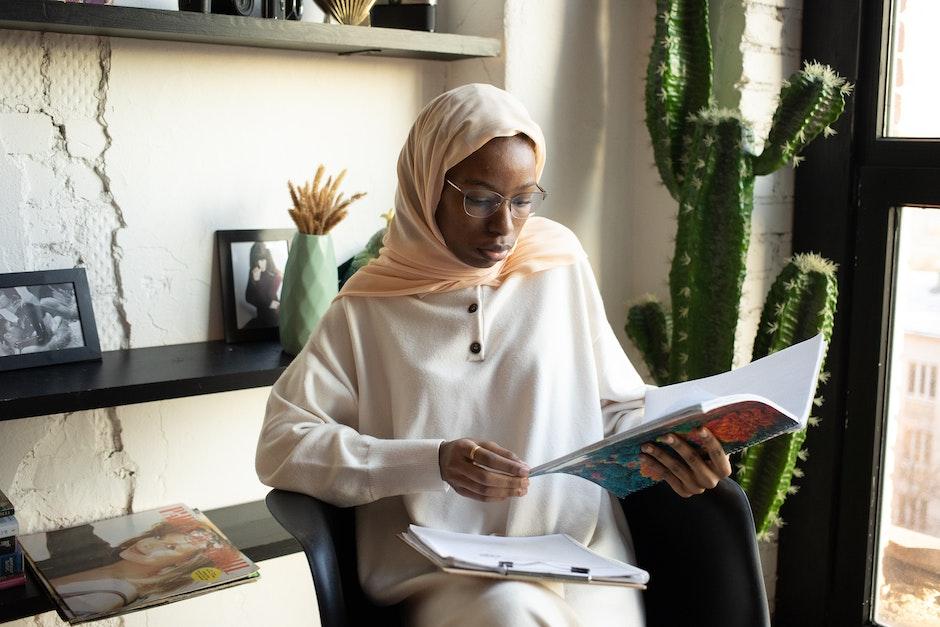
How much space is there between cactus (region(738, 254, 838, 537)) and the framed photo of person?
1046 mm

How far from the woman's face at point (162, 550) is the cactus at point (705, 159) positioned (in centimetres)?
106

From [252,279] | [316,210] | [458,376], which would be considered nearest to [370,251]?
[316,210]

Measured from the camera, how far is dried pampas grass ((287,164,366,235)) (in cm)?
210

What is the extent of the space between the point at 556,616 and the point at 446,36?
130 centimetres

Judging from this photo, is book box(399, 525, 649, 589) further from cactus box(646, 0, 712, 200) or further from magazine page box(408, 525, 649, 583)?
cactus box(646, 0, 712, 200)

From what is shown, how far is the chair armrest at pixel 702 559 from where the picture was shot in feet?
4.71

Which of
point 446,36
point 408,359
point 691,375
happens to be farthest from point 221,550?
point 446,36

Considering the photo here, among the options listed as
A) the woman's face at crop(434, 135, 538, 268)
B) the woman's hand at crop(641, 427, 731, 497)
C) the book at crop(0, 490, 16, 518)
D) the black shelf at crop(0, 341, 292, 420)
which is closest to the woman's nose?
the woman's face at crop(434, 135, 538, 268)

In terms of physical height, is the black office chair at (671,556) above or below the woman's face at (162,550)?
above

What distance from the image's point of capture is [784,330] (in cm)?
204

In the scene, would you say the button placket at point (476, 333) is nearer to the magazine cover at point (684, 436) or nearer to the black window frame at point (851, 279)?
the magazine cover at point (684, 436)

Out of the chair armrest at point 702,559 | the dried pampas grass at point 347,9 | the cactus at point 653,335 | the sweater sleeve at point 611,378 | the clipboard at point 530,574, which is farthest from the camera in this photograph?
the cactus at point 653,335

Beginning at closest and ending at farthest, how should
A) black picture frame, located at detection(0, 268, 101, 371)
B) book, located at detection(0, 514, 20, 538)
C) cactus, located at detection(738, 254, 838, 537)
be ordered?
book, located at detection(0, 514, 20, 538) → black picture frame, located at detection(0, 268, 101, 371) → cactus, located at detection(738, 254, 838, 537)

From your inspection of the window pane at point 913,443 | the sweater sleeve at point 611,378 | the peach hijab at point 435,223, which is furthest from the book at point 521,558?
the window pane at point 913,443
